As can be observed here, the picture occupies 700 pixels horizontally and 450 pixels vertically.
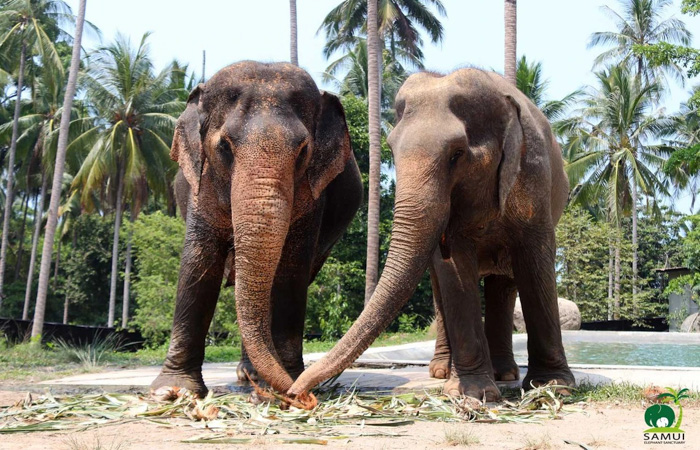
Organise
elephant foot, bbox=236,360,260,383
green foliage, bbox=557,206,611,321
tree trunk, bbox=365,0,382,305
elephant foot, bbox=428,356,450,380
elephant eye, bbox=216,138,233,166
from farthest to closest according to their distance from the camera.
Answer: green foliage, bbox=557,206,611,321
tree trunk, bbox=365,0,382,305
elephant foot, bbox=428,356,450,380
elephant foot, bbox=236,360,260,383
elephant eye, bbox=216,138,233,166

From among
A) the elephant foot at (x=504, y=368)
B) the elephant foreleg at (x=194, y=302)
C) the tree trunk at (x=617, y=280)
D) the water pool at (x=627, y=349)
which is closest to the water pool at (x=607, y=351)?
the water pool at (x=627, y=349)

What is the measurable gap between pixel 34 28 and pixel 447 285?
3191 cm

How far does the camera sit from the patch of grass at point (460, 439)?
14.1 feet

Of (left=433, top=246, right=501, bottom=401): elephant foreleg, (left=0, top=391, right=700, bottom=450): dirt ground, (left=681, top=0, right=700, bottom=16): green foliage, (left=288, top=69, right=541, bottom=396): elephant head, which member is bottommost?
(left=0, top=391, right=700, bottom=450): dirt ground

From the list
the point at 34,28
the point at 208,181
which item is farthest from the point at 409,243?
the point at 34,28

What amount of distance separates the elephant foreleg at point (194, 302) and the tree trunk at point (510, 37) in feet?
31.5

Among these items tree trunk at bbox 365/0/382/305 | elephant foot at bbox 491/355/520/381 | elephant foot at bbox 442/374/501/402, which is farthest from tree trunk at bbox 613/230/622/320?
elephant foot at bbox 442/374/501/402

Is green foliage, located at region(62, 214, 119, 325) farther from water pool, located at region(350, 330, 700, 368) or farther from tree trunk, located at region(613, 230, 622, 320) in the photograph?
water pool, located at region(350, 330, 700, 368)

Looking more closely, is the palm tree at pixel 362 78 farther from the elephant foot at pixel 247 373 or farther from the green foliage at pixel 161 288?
the elephant foot at pixel 247 373

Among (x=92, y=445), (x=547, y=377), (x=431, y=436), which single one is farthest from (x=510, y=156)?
(x=92, y=445)

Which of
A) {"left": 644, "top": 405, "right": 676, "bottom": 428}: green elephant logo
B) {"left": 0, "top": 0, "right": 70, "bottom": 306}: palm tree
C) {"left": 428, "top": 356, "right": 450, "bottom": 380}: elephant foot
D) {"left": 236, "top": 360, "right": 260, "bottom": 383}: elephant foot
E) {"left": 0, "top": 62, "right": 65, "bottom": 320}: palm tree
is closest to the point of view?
{"left": 644, "top": 405, "right": 676, "bottom": 428}: green elephant logo

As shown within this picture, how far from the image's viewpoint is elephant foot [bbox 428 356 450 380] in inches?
316

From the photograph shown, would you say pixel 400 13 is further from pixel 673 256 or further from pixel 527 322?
pixel 527 322

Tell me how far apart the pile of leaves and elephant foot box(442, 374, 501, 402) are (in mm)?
110
